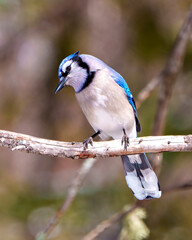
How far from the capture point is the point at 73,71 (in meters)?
3.04

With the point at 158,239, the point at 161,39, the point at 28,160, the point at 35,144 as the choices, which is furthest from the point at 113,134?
the point at 28,160

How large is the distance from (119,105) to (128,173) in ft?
1.75

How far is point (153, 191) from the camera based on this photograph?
3094 millimetres

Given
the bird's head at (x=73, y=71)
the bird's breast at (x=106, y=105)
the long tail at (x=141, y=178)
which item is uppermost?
the bird's head at (x=73, y=71)

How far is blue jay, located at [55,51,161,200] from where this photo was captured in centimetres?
312

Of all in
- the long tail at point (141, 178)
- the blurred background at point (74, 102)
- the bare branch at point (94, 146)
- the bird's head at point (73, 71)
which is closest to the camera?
the bare branch at point (94, 146)

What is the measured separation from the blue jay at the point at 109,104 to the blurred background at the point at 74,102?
86 cm

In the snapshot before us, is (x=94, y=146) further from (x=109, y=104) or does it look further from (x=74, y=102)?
(x=74, y=102)

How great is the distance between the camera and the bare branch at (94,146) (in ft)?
8.68

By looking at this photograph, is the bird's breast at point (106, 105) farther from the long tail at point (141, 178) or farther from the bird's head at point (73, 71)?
the long tail at point (141, 178)

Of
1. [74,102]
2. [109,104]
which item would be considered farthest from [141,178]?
[74,102]

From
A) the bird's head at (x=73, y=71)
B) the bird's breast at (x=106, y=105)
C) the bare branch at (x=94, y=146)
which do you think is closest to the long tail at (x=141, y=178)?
the bird's breast at (x=106, y=105)

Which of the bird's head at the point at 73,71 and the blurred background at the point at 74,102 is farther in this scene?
the blurred background at the point at 74,102

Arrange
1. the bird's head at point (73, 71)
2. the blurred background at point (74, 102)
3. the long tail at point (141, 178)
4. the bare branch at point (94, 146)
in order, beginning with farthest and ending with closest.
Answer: the blurred background at point (74, 102) < the long tail at point (141, 178) < the bird's head at point (73, 71) < the bare branch at point (94, 146)
